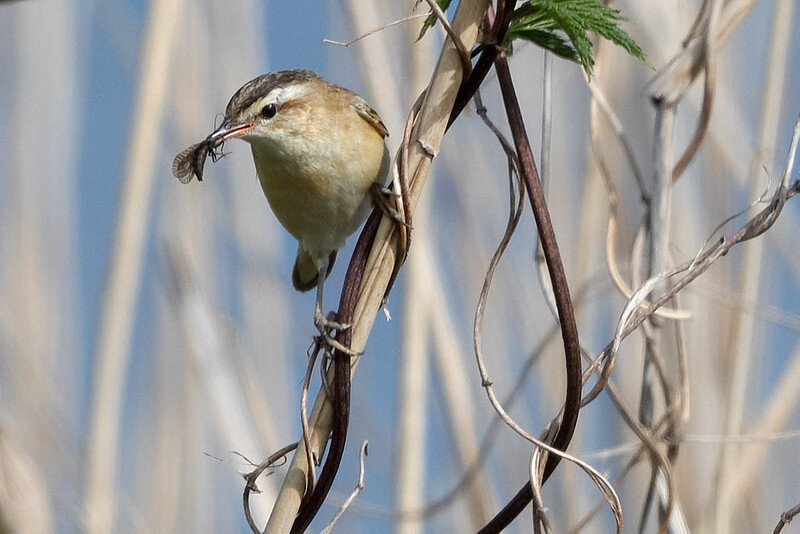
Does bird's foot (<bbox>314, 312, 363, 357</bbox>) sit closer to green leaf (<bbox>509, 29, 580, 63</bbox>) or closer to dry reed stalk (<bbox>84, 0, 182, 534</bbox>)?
green leaf (<bbox>509, 29, 580, 63</bbox>)

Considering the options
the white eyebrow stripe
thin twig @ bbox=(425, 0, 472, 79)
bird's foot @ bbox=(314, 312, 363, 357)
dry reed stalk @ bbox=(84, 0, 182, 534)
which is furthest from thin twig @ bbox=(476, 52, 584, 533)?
dry reed stalk @ bbox=(84, 0, 182, 534)

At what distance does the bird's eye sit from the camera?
62.5 inches

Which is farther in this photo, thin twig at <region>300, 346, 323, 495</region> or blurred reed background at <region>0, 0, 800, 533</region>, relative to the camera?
blurred reed background at <region>0, 0, 800, 533</region>

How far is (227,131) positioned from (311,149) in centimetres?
18

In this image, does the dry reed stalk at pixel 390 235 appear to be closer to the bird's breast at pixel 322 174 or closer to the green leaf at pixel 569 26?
the green leaf at pixel 569 26

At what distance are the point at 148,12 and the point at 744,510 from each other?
5.52 ft

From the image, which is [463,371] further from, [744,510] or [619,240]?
[744,510]

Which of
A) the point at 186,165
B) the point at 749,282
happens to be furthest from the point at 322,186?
the point at 749,282

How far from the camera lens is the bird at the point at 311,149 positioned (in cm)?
158

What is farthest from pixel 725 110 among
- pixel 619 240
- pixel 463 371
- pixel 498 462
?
pixel 498 462

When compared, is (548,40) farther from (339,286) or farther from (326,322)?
(339,286)

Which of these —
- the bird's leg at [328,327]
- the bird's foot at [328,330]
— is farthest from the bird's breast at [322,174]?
the bird's foot at [328,330]

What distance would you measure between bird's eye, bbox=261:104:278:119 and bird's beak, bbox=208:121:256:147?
30 millimetres

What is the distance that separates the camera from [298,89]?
1.67 meters
